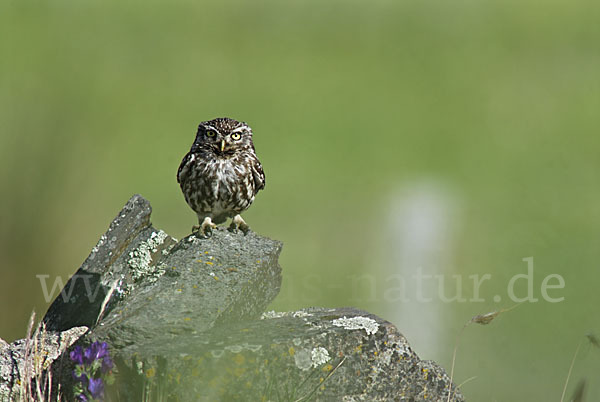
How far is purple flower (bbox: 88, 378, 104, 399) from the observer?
397 centimetres

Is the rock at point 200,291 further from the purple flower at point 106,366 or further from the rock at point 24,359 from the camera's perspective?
the rock at point 24,359

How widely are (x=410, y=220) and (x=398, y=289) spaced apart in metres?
1.20

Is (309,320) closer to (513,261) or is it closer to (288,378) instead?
(288,378)

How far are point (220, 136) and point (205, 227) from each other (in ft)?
2.58

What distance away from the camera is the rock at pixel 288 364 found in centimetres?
405

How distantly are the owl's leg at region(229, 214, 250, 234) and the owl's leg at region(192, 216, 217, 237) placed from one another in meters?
0.16

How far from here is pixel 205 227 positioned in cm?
609

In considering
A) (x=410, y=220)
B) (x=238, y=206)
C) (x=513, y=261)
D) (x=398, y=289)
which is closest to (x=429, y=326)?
(x=398, y=289)

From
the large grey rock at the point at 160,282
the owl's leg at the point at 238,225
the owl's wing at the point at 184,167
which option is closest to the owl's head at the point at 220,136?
the owl's wing at the point at 184,167

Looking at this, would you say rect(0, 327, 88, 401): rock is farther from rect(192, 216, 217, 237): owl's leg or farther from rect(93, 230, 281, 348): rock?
rect(192, 216, 217, 237): owl's leg

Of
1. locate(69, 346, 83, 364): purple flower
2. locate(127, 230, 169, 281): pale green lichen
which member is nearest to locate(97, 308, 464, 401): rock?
locate(69, 346, 83, 364): purple flower

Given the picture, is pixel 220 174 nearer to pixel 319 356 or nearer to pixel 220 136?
pixel 220 136

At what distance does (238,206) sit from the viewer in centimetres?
630

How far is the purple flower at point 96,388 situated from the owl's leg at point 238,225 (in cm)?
221
